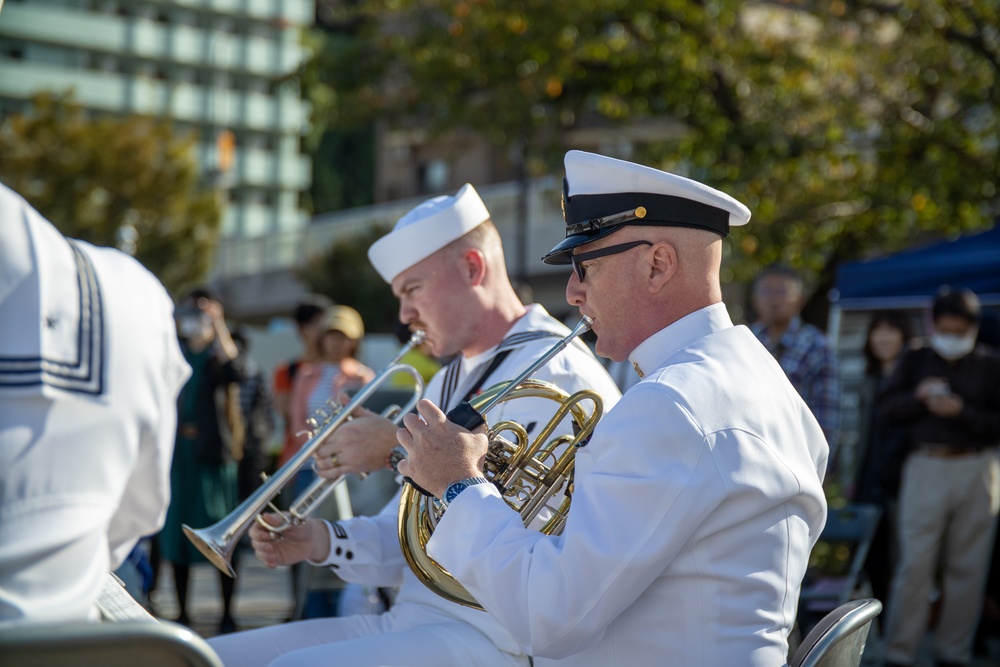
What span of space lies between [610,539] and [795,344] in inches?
189

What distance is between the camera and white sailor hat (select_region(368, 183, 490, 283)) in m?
3.98

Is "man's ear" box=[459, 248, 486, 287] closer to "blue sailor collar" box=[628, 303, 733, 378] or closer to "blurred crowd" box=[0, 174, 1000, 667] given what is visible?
"blue sailor collar" box=[628, 303, 733, 378]

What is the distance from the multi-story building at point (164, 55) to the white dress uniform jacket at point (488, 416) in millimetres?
47352

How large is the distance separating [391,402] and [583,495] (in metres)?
3.56

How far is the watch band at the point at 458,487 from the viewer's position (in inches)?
99.8

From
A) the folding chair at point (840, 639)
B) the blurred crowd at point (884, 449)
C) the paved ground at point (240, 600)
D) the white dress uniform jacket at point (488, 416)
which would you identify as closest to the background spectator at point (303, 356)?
the blurred crowd at point (884, 449)

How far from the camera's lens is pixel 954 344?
265 inches

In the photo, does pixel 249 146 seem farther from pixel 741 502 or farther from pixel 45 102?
pixel 741 502

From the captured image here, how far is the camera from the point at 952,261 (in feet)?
28.0

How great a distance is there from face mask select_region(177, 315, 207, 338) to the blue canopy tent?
448 centimetres

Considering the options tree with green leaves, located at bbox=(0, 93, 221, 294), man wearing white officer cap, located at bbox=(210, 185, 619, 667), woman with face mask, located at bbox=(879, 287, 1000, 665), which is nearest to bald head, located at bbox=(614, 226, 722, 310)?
man wearing white officer cap, located at bbox=(210, 185, 619, 667)

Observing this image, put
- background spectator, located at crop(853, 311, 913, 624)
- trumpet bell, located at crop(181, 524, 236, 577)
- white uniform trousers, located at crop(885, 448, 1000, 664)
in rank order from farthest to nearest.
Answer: background spectator, located at crop(853, 311, 913, 624) → white uniform trousers, located at crop(885, 448, 1000, 664) → trumpet bell, located at crop(181, 524, 236, 577)

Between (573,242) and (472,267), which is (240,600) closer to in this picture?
(472,267)

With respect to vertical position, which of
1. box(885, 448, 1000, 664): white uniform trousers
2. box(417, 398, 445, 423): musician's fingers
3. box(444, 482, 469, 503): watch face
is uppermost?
box(417, 398, 445, 423): musician's fingers
